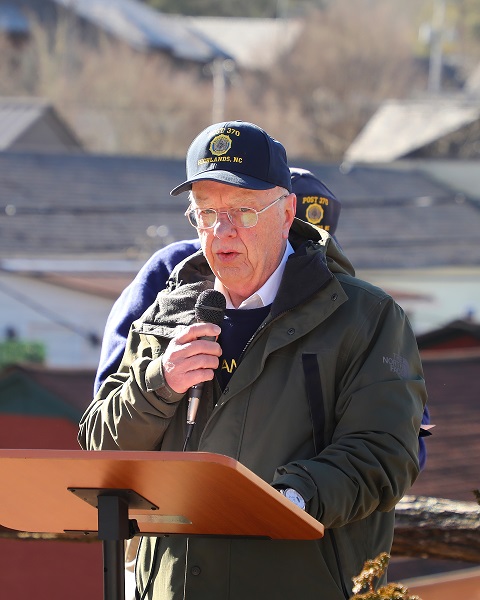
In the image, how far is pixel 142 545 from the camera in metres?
3.25

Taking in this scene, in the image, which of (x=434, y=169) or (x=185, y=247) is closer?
(x=185, y=247)

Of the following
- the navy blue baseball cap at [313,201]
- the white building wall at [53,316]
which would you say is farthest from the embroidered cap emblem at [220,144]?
the white building wall at [53,316]

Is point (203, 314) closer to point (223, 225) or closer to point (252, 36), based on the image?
point (223, 225)

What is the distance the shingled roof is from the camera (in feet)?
87.2

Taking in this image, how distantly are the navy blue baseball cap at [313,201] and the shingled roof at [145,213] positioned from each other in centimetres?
2108

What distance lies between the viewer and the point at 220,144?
3262mm

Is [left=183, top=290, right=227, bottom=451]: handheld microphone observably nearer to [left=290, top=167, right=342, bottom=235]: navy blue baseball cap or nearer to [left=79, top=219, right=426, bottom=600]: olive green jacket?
[left=79, top=219, right=426, bottom=600]: olive green jacket

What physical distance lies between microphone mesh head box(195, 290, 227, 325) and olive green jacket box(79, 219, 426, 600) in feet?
0.20

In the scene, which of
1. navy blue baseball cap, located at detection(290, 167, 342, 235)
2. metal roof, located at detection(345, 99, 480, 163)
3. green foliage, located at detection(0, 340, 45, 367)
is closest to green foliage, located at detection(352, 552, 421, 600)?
navy blue baseball cap, located at detection(290, 167, 342, 235)

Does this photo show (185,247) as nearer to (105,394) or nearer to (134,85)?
(105,394)

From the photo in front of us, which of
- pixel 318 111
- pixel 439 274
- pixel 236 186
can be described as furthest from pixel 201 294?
pixel 318 111

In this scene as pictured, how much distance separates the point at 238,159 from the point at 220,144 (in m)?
0.08

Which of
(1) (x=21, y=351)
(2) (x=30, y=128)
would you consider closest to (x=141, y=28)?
(2) (x=30, y=128)

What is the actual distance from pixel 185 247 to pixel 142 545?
102 cm
